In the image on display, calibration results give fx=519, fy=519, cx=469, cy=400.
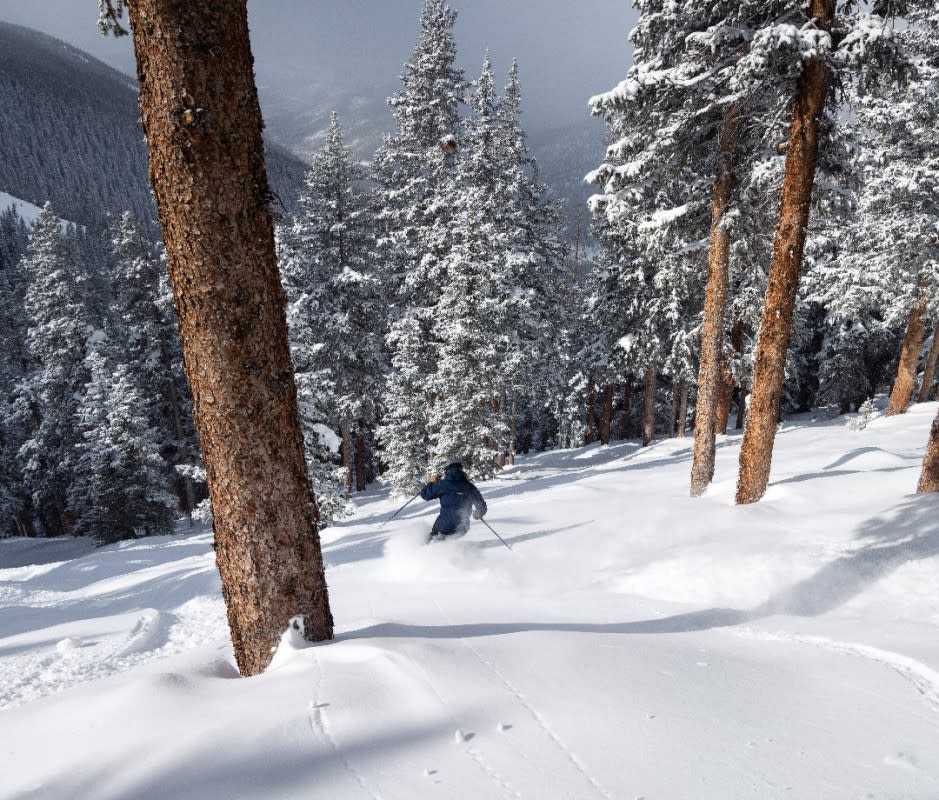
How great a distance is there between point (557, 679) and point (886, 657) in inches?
102

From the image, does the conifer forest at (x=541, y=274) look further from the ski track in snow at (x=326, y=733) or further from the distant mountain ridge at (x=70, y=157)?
the distant mountain ridge at (x=70, y=157)

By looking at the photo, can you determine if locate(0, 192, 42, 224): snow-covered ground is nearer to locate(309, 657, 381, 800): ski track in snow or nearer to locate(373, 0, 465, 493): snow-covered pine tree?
locate(373, 0, 465, 493): snow-covered pine tree

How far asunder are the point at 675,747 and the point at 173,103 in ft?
12.8

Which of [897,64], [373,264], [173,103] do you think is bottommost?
[173,103]

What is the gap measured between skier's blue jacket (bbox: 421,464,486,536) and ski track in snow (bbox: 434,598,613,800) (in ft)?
14.7

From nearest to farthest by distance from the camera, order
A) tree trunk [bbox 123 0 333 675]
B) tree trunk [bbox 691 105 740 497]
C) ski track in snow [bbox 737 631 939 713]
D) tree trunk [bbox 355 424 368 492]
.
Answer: tree trunk [bbox 123 0 333 675] < ski track in snow [bbox 737 631 939 713] < tree trunk [bbox 691 105 740 497] < tree trunk [bbox 355 424 368 492]

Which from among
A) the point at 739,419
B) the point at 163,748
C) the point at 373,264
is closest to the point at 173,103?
the point at 163,748

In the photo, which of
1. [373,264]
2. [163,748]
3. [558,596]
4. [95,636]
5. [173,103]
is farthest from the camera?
[373,264]

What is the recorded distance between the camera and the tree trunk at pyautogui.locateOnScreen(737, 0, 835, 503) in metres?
7.07

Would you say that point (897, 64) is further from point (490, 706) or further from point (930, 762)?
point (490, 706)

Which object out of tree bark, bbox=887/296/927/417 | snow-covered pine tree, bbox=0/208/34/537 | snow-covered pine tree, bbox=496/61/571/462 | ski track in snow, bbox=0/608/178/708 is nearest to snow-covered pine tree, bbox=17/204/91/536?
snow-covered pine tree, bbox=0/208/34/537

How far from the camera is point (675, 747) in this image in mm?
2346

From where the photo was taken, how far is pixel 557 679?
2.95 metres

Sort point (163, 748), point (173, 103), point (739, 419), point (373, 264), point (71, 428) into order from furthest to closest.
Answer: point (739, 419), point (71, 428), point (373, 264), point (173, 103), point (163, 748)
